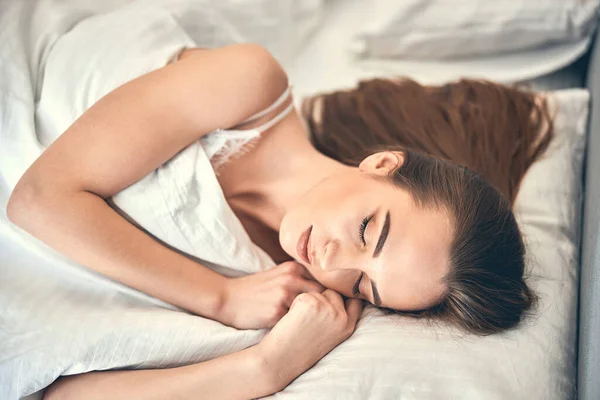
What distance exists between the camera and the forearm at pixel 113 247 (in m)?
1.05

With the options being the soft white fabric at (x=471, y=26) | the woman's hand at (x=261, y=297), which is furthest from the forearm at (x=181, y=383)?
the soft white fabric at (x=471, y=26)

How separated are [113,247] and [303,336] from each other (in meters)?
0.37

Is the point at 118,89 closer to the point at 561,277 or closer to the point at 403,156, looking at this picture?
the point at 403,156

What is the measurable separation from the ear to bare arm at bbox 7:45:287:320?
0.25 metres

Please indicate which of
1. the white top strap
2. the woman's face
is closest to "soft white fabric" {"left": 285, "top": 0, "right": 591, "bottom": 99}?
the white top strap

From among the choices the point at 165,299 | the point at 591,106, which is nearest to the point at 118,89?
the point at 165,299

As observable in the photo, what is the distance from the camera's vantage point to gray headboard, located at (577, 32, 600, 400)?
940 millimetres

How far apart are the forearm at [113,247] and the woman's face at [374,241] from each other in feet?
0.62

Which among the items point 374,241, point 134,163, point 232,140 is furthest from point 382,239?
point 134,163

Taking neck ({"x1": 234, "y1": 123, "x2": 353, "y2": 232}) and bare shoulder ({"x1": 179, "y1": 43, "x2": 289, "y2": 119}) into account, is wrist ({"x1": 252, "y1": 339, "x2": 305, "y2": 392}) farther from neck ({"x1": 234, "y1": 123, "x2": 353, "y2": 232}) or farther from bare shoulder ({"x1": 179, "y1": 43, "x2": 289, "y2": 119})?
bare shoulder ({"x1": 179, "y1": 43, "x2": 289, "y2": 119})

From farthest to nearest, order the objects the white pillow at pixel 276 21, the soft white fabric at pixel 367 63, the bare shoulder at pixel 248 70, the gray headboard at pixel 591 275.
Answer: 1. the soft white fabric at pixel 367 63
2. the white pillow at pixel 276 21
3. the bare shoulder at pixel 248 70
4. the gray headboard at pixel 591 275

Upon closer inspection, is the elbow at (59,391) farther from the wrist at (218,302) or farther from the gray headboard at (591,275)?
the gray headboard at (591,275)

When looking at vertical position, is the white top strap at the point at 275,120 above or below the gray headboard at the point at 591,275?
above

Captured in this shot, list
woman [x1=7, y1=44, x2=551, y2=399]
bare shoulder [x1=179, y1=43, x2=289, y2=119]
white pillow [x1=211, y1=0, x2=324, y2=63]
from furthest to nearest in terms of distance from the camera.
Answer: white pillow [x1=211, y1=0, x2=324, y2=63] → bare shoulder [x1=179, y1=43, x2=289, y2=119] → woman [x1=7, y1=44, x2=551, y2=399]
